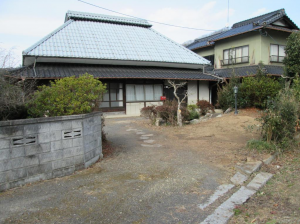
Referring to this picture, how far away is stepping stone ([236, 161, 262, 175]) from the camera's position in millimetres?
4623

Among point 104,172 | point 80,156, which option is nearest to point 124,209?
point 104,172

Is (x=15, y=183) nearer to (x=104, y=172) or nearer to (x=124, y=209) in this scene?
(x=104, y=172)

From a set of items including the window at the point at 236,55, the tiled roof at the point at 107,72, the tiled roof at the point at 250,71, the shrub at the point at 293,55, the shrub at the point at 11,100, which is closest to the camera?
the shrub at the point at 11,100

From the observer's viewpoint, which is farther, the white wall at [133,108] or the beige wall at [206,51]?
the beige wall at [206,51]

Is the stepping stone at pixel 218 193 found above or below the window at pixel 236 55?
below

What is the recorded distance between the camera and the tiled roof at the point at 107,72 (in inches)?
455

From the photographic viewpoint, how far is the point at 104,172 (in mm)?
4664

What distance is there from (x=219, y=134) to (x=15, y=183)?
22.1ft

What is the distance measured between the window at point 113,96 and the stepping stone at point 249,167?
34.8 feet

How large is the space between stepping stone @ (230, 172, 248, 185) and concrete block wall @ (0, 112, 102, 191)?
2.96 m

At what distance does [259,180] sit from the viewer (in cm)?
427

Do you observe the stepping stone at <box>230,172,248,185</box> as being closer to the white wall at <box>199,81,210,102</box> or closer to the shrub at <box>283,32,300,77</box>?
the shrub at <box>283,32,300,77</box>

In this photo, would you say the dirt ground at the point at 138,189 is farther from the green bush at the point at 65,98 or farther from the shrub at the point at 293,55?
the shrub at the point at 293,55

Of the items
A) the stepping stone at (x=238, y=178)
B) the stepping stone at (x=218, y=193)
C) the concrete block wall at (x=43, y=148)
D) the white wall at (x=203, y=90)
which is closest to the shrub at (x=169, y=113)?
the concrete block wall at (x=43, y=148)
